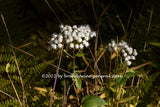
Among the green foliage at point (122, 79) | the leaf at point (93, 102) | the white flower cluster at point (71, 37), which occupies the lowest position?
the leaf at point (93, 102)

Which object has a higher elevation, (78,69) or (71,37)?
(71,37)

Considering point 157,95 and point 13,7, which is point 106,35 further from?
point 13,7

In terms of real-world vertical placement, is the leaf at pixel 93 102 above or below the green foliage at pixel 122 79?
below

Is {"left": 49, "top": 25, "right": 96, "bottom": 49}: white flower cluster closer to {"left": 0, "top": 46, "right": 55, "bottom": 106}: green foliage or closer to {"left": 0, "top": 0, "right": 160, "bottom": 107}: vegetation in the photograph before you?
{"left": 0, "top": 0, "right": 160, "bottom": 107}: vegetation

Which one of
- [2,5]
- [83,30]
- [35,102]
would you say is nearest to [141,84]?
[83,30]

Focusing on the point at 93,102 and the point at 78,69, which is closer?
the point at 93,102

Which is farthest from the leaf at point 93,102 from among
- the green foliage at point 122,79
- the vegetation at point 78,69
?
the green foliage at point 122,79

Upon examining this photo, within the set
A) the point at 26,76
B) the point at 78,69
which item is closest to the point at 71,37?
the point at 78,69

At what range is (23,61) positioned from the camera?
3.77 ft

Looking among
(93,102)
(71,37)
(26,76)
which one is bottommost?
(93,102)

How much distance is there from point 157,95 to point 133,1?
108cm

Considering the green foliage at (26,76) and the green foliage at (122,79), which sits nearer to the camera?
the green foliage at (122,79)

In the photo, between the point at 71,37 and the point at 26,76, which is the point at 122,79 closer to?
the point at 71,37

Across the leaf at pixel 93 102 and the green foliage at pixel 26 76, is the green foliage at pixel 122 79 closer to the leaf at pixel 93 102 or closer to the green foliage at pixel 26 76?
the leaf at pixel 93 102
